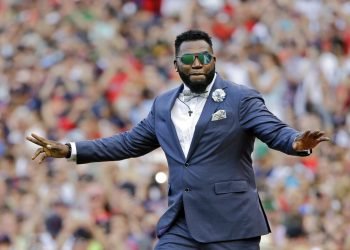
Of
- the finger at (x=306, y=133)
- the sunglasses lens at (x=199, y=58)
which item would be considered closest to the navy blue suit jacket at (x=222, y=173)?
the sunglasses lens at (x=199, y=58)

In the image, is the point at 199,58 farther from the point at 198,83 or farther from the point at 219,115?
the point at 219,115

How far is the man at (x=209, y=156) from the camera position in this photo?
Answer: 27.4 ft

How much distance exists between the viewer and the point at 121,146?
351 inches

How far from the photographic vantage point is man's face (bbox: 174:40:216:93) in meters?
8.48

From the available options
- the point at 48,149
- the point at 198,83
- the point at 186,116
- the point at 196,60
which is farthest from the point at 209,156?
the point at 48,149

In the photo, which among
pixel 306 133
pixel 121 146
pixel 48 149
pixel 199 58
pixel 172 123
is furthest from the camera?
pixel 121 146

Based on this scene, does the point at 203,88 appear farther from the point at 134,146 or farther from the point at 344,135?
the point at 344,135

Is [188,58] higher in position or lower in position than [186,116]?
higher

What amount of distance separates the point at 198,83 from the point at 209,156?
0.50 metres

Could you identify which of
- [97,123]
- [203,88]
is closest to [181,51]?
[203,88]

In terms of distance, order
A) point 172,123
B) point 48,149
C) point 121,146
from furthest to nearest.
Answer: point 121,146
point 48,149
point 172,123

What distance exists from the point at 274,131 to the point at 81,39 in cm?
1109

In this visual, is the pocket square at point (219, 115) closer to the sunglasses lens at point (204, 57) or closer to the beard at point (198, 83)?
the beard at point (198, 83)

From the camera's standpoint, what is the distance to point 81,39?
62.1 feet
